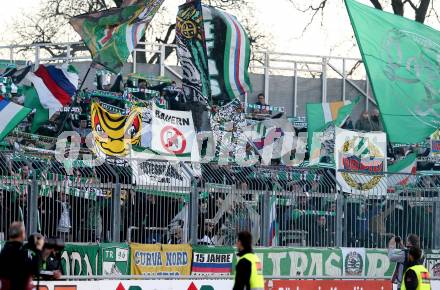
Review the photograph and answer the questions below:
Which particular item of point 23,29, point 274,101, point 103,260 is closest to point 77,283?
point 103,260

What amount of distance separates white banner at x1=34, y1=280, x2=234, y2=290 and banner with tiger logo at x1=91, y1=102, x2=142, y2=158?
3.44 metres

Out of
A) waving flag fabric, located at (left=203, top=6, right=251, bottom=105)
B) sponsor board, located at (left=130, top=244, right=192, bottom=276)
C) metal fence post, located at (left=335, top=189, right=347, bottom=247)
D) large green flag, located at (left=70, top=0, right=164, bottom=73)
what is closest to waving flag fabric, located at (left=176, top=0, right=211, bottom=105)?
waving flag fabric, located at (left=203, top=6, right=251, bottom=105)

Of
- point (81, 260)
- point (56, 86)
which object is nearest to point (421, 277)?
point (81, 260)

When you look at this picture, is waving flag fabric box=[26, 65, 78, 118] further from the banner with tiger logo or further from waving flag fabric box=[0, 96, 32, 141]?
waving flag fabric box=[0, 96, 32, 141]

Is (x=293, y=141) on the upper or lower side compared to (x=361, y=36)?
lower

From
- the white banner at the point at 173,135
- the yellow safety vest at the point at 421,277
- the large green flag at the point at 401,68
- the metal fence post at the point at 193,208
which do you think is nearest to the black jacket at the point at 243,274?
the yellow safety vest at the point at 421,277

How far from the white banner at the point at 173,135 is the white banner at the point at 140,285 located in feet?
11.7

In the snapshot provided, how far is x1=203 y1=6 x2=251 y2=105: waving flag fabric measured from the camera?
25734 mm

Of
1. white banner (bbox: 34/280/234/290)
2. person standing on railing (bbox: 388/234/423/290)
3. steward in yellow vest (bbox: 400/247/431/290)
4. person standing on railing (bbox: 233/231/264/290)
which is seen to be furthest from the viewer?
person standing on railing (bbox: 388/234/423/290)

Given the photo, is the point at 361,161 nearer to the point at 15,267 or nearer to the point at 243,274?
the point at 243,274

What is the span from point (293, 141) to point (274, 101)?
13.9 feet

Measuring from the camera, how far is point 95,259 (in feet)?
71.1

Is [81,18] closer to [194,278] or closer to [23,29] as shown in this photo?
[194,278]

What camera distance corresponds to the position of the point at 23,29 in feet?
155
